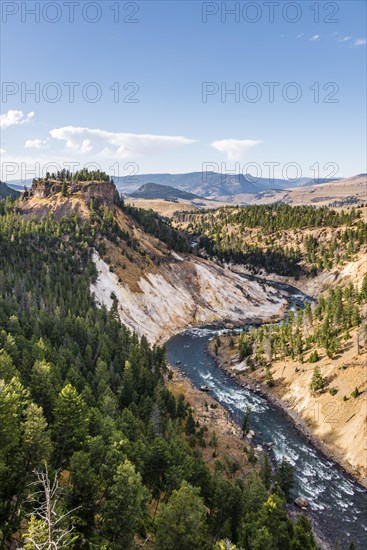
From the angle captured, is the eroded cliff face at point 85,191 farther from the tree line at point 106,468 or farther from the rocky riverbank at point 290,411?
the tree line at point 106,468

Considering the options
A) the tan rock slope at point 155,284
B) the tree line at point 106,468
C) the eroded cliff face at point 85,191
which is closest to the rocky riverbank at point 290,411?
the tree line at point 106,468

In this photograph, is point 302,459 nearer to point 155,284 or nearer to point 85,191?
point 155,284

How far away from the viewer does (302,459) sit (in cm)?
6638

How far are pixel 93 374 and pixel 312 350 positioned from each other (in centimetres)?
5324

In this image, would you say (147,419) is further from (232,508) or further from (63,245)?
(63,245)

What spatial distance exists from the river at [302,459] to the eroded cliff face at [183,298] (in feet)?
79.4

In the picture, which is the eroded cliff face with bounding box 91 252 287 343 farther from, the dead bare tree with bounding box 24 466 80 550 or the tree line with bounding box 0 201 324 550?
the dead bare tree with bounding box 24 466 80 550

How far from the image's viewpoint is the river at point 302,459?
171 ft

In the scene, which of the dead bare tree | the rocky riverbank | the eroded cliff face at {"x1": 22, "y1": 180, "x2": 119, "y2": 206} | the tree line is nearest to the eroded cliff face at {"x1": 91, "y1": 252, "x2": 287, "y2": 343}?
the rocky riverbank

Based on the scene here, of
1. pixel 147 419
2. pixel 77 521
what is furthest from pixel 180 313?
pixel 77 521

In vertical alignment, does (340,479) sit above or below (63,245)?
below

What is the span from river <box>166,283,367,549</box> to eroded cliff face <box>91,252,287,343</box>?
24.2m

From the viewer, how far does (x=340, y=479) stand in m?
61.4

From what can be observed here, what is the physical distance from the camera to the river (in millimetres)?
52219
